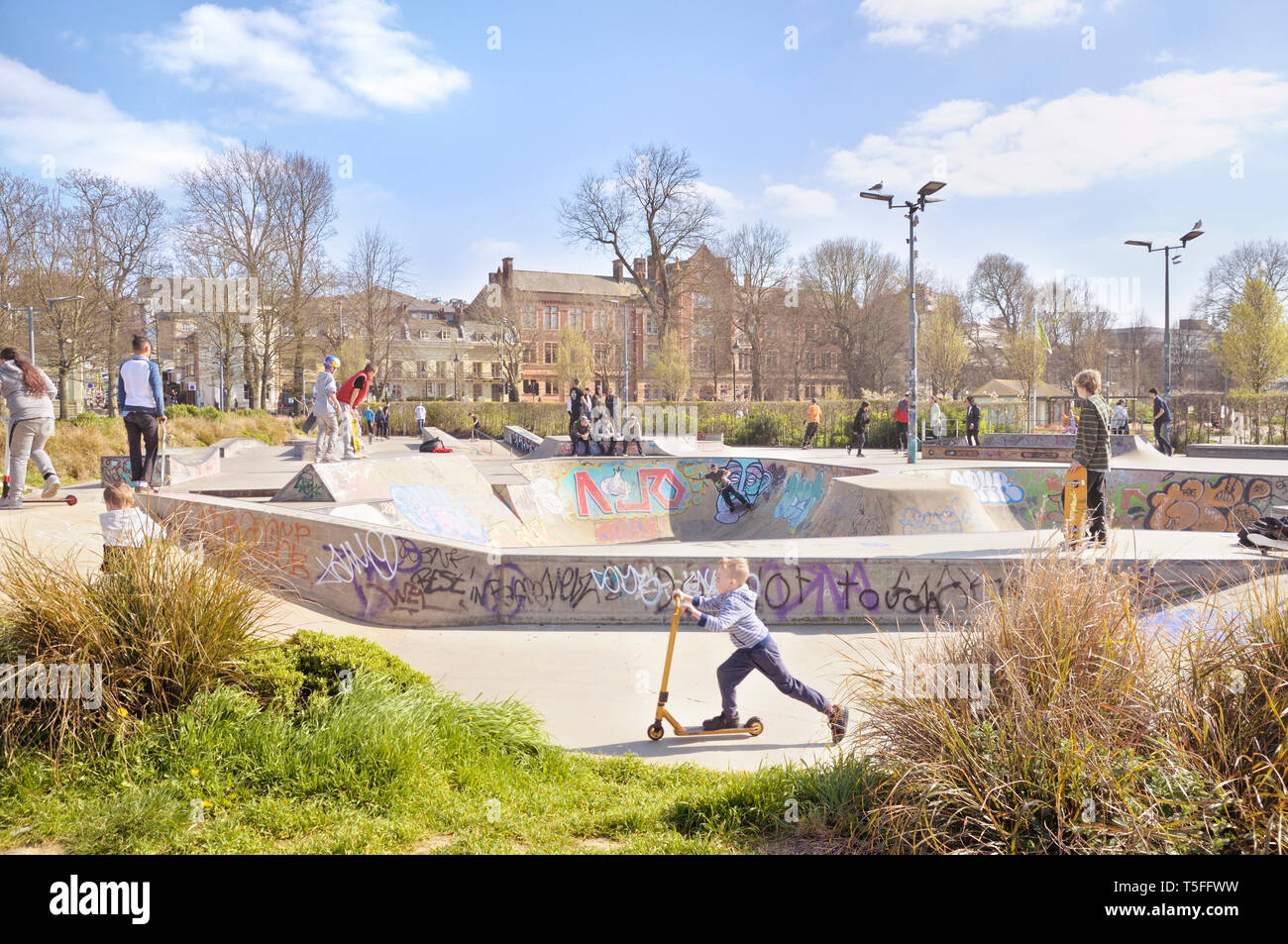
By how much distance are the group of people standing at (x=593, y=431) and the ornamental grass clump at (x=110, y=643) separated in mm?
18920

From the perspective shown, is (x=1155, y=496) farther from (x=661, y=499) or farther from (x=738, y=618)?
(x=738, y=618)

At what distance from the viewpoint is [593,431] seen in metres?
24.3

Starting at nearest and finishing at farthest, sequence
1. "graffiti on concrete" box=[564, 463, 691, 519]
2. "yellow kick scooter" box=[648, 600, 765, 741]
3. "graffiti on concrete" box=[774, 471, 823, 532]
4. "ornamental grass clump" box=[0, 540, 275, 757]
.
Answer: "ornamental grass clump" box=[0, 540, 275, 757] < "yellow kick scooter" box=[648, 600, 765, 741] < "graffiti on concrete" box=[774, 471, 823, 532] < "graffiti on concrete" box=[564, 463, 691, 519]

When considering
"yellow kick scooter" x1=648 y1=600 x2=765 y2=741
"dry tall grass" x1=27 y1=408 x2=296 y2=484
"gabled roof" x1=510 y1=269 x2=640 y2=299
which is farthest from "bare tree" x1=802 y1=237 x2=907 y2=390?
"yellow kick scooter" x1=648 y1=600 x2=765 y2=741

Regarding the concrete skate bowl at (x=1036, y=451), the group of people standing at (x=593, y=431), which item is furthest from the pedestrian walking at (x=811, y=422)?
the group of people standing at (x=593, y=431)

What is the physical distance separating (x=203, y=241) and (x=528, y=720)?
140 ft

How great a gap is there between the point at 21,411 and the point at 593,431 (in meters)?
15.9

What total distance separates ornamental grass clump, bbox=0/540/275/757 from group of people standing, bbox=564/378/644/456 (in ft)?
62.1

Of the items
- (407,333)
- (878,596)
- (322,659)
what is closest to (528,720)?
(322,659)

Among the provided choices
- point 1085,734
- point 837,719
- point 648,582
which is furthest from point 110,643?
point 648,582

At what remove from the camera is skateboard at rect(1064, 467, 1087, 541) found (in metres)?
8.45

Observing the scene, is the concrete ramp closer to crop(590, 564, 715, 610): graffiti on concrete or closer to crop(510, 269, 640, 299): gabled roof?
crop(590, 564, 715, 610): graffiti on concrete

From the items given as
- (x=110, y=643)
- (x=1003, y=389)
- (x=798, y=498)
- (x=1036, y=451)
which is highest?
(x=1003, y=389)
